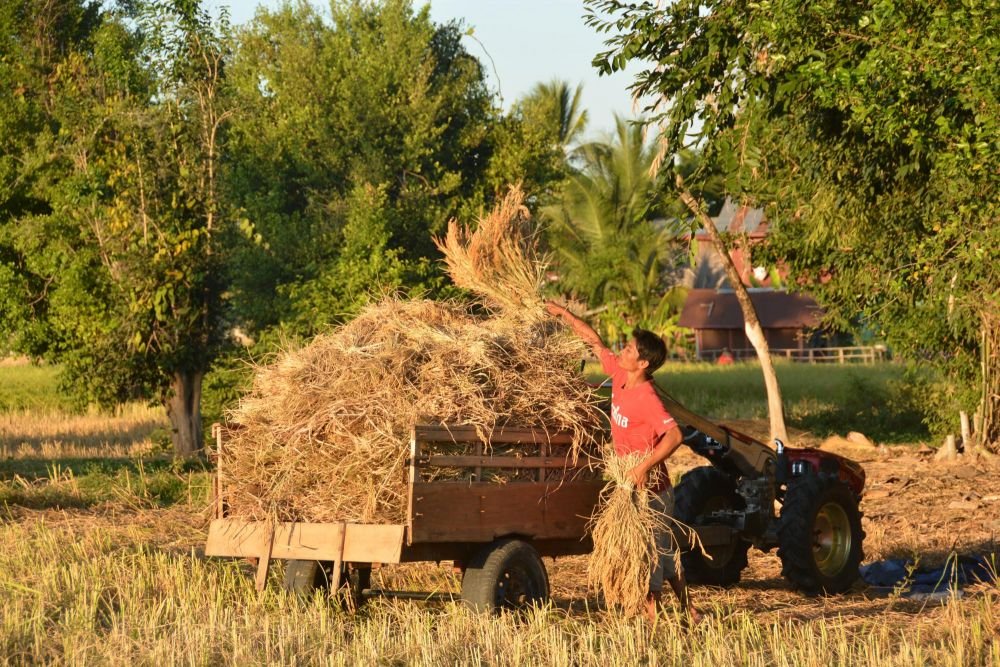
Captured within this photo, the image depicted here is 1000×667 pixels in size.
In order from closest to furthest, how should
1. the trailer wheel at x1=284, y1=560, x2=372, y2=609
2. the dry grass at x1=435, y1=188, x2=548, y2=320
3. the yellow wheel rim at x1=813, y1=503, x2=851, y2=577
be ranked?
1. the trailer wheel at x1=284, y1=560, x2=372, y2=609
2. the dry grass at x1=435, y1=188, x2=548, y2=320
3. the yellow wheel rim at x1=813, y1=503, x2=851, y2=577

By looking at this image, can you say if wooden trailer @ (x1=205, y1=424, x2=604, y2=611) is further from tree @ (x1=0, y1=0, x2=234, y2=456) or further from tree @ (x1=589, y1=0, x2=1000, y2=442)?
tree @ (x1=0, y1=0, x2=234, y2=456)

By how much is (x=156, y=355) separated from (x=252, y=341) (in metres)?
9.50

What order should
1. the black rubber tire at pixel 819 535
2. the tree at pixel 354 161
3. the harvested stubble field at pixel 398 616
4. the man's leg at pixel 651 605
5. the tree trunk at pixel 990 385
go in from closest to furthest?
the harvested stubble field at pixel 398 616, the man's leg at pixel 651 605, the black rubber tire at pixel 819 535, the tree trunk at pixel 990 385, the tree at pixel 354 161

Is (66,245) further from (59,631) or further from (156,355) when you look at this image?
(59,631)

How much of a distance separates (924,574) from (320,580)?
4955mm

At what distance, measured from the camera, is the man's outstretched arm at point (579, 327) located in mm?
9117

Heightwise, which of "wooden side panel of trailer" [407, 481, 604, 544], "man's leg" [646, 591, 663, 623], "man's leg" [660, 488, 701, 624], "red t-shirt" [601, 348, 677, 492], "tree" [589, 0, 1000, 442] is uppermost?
"tree" [589, 0, 1000, 442]

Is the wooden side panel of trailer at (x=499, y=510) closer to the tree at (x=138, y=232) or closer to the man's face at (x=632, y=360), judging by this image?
the man's face at (x=632, y=360)

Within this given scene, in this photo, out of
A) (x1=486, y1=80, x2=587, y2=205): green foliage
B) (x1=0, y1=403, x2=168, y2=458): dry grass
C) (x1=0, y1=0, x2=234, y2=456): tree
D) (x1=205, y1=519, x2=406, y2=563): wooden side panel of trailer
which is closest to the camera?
(x1=205, y1=519, x2=406, y2=563): wooden side panel of trailer

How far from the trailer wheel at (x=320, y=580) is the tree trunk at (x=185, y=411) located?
13681 millimetres

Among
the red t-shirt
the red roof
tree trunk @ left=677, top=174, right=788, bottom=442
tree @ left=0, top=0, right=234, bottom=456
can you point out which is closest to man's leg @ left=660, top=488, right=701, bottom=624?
the red t-shirt

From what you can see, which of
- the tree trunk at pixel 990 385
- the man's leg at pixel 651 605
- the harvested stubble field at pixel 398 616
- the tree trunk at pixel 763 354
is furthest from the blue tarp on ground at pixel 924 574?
the tree trunk at pixel 763 354

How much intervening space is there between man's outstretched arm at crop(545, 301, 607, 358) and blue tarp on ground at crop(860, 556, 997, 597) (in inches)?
122

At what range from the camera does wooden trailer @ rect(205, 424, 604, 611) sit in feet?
26.1
